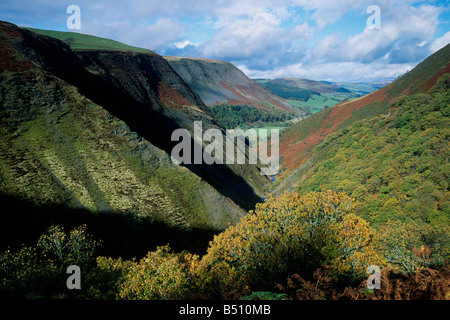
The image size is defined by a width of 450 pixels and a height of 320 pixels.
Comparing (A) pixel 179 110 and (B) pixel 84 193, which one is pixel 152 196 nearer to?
(B) pixel 84 193

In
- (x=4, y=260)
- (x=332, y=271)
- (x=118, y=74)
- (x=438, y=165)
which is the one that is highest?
(x=118, y=74)

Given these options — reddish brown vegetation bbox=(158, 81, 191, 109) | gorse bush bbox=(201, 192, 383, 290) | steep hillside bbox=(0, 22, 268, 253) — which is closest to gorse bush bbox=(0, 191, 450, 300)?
gorse bush bbox=(201, 192, 383, 290)

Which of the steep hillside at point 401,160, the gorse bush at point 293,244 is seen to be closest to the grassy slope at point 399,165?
the steep hillside at point 401,160

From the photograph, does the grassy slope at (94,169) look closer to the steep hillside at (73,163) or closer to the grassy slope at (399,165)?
the steep hillside at (73,163)

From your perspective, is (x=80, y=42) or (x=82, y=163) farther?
(x=80, y=42)

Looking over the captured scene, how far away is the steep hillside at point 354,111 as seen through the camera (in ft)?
237

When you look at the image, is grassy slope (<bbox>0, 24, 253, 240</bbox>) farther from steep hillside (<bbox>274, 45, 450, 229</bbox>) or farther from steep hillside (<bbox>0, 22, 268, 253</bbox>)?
steep hillside (<bbox>274, 45, 450, 229</bbox>)

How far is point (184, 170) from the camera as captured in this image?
42250 millimetres

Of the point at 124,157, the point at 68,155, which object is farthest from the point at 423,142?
the point at 68,155

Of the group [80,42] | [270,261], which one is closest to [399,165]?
[270,261]

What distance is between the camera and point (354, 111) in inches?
3981

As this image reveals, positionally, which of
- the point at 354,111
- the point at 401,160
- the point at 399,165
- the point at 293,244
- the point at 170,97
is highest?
the point at 170,97

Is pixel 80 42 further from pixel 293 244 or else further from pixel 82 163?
pixel 293 244
